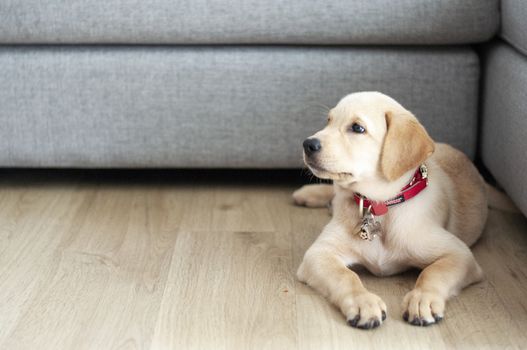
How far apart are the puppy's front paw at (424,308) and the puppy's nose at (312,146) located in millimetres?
356

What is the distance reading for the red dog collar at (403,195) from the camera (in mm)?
1739

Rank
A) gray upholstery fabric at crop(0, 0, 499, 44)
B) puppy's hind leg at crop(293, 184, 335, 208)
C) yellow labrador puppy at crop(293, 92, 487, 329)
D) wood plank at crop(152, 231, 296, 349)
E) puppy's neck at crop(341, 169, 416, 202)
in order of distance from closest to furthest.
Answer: wood plank at crop(152, 231, 296, 349) < yellow labrador puppy at crop(293, 92, 487, 329) < puppy's neck at crop(341, 169, 416, 202) < gray upholstery fabric at crop(0, 0, 499, 44) < puppy's hind leg at crop(293, 184, 335, 208)

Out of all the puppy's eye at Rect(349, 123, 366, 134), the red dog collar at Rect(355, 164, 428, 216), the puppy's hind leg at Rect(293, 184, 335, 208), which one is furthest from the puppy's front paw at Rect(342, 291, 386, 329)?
the puppy's hind leg at Rect(293, 184, 335, 208)

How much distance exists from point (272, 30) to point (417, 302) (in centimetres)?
90

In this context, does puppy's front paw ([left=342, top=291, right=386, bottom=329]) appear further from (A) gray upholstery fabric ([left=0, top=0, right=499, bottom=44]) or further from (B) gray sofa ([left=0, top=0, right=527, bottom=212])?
(A) gray upholstery fabric ([left=0, top=0, right=499, bottom=44])

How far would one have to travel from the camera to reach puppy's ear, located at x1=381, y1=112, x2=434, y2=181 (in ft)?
5.42

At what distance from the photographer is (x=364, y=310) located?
1534 mm

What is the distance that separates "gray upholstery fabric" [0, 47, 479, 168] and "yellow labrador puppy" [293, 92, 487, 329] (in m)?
0.44

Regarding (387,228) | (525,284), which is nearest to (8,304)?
(387,228)

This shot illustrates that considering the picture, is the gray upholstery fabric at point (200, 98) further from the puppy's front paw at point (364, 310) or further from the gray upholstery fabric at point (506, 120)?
the puppy's front paw at point (364, 310)

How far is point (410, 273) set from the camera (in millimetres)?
1822

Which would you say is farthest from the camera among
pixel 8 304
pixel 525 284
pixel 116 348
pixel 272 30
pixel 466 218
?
pixel 272 30

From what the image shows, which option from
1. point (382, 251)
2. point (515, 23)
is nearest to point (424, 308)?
point (382, 251)

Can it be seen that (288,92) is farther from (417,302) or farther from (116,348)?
(116,348)
